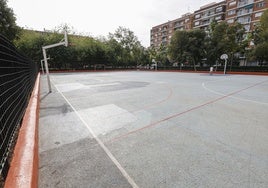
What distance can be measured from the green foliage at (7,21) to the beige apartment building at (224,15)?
4633cm

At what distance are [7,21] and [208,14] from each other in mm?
52665

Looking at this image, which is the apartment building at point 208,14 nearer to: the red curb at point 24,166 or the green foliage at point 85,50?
the green foliage at point 85,50

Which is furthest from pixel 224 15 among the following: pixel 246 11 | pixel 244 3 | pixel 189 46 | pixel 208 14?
pixel 189 46

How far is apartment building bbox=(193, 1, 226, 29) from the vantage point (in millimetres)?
44234

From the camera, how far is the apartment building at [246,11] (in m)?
35.7

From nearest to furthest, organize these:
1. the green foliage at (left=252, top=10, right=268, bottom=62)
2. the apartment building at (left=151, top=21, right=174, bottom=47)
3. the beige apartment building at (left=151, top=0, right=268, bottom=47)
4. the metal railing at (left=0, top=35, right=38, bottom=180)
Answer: the metal railing at (left=0, top=35, right=38, bottom=180), the green foliage at (left=252, top=10, right=268, bottom=62), the beige apartment building at (left=151, top=0, right=268, bottom=47), the apartment building at (left=151, top=21, right=174, bottom=47)

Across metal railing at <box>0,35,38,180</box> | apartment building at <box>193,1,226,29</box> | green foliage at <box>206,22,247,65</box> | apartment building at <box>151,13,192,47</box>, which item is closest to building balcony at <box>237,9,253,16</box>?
apartment building at <box>193,1,226,29</box>

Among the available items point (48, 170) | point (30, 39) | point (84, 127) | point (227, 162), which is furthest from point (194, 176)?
point (30, 39)

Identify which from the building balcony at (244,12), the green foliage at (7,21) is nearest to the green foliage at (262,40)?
the building balcony at (244,12)

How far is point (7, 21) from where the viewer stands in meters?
22.8

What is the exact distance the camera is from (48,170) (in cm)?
225

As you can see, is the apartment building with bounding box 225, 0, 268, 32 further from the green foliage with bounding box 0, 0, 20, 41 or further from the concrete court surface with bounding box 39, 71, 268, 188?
the green foliage with bounding box 0, 0, 20, 41

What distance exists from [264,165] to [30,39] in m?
39.9

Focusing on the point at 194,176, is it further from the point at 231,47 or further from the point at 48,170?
the point at 231,47
